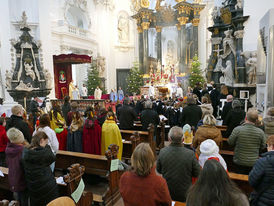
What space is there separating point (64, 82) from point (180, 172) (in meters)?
14.7

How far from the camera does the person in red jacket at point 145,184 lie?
1.93m

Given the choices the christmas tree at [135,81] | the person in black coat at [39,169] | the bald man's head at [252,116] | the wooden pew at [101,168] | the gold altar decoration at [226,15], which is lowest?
the wooden pew at [101,168]

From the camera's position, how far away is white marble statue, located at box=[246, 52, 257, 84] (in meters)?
9.28

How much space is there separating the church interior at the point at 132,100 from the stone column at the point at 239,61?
0.15 feet

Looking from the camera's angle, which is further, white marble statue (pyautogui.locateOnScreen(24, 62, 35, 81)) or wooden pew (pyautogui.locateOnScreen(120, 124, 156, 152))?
white marble statue (pyautogui.locateOnScreen(24, 62, 35, 81))

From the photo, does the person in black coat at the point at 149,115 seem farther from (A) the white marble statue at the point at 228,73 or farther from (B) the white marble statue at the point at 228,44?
(B) the white marble statue at the point at 228,44

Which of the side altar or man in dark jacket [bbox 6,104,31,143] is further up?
the side altar

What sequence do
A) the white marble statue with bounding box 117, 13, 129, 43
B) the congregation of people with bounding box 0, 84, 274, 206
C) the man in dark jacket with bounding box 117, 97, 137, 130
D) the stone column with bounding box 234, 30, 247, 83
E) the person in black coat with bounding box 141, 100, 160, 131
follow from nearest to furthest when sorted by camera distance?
the congregation of people with bounding box 0, 84, 274, 206
the person in black coat with bounding box 141, 100, 160, 131
the man in dark jacket with bounding box 117, 97, 137, 130
the stone column with bounding box 234, 30, 247, 83
the white marble statue with bounding box 117, 13, 129, 43

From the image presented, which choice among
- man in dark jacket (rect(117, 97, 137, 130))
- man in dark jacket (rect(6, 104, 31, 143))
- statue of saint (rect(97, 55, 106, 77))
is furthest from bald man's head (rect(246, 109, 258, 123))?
statue of saint (rect(97, 55, 106, 77))

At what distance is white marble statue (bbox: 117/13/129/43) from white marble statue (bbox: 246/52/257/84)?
46.8 feet

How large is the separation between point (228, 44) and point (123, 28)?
13131 mm

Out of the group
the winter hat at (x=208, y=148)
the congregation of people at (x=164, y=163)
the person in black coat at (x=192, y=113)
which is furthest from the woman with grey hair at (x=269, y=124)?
the winter hat at (x=208, y=148)

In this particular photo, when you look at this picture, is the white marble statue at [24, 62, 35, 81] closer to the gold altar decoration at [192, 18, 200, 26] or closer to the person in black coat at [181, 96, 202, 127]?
the person in black coat at [181, 96, 202, 127]

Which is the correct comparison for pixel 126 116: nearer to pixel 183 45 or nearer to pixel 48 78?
pixel 48 78
